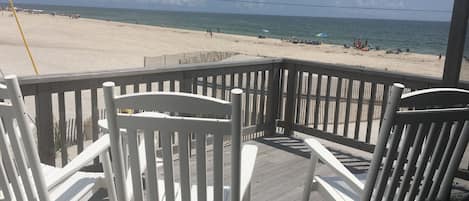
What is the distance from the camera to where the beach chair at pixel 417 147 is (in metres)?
1.49

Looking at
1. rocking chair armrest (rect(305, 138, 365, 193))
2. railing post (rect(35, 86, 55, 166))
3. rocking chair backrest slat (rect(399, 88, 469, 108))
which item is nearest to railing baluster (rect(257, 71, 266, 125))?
railing post (rect(35, 86, 55, 166))

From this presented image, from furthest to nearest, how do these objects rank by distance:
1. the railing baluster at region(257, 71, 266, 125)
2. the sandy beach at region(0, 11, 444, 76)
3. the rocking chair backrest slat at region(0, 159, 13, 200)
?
the sandy beach at region(0, 11, 444, 76), the railing baluster at region(257, 71, 266, 125), the rocking chair backrest slat at region(0, 159, 13, 200)

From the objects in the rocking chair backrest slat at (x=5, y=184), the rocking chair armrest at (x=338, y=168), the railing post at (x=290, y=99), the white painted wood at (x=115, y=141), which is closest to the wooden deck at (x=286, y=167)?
the railing post at (x=290, y=99)

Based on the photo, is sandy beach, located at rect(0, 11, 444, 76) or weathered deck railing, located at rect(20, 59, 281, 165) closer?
weathered deck railing, located at rect(20, 59, 281, 165)

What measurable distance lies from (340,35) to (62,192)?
164 ft

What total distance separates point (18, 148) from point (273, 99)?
3.13 metres

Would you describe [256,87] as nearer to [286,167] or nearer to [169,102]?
[286,167]

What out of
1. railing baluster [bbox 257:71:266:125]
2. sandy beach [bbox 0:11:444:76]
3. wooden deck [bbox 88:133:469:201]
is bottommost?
sandy beach [bbox 0:11:444:76]

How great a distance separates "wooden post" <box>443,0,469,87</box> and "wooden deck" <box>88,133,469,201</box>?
939mm

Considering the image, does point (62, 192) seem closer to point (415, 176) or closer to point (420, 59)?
point (415, 176)

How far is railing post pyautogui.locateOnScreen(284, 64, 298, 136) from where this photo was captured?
14.0ft

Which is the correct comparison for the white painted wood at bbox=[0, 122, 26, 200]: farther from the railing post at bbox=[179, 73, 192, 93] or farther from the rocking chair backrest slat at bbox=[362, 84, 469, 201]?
the railing post at bbox=[179, 73, 192, 93]

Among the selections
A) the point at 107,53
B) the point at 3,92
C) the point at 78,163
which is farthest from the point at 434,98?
the point at 107,53

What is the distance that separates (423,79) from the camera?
11.2 ft
